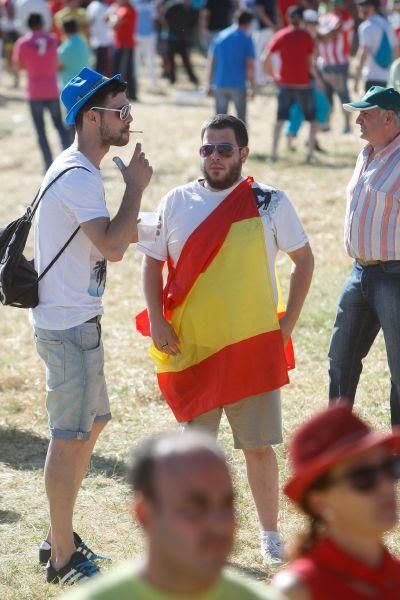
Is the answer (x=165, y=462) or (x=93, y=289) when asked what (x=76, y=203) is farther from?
(x=165, y=462)

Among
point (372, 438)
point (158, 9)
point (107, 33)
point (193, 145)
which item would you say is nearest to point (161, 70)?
point (158, 9)

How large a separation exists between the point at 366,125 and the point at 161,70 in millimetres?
22120

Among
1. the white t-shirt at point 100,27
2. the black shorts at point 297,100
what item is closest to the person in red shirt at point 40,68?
the black shorts at point 297,100

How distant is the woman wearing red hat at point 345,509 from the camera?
2.44 m

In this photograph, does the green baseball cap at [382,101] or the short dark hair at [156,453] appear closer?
the short dark hair at [156,453]

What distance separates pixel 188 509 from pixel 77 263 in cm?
244

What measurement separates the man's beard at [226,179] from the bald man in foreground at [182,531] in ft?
8.26

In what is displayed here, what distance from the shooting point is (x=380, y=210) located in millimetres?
5477

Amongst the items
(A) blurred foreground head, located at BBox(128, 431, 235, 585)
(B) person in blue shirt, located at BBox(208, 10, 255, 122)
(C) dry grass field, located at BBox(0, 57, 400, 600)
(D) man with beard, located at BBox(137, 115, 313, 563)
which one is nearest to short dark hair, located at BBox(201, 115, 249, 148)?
(D) man with beard, located at BBox(137, 115, 313, 563)

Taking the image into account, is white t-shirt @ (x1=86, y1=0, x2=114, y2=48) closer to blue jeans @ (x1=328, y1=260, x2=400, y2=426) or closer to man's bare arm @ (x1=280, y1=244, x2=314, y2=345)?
blue jeans @ (x1=328, y1=260, x2=400, y2=426)

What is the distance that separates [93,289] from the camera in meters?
4.65

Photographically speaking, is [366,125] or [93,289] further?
[366,125]

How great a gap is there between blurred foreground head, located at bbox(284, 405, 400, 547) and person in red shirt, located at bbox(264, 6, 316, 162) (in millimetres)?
12071

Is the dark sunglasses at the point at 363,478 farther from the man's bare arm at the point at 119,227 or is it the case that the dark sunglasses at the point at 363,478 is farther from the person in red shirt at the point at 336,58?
the person in red shirt at the point at 336,58
